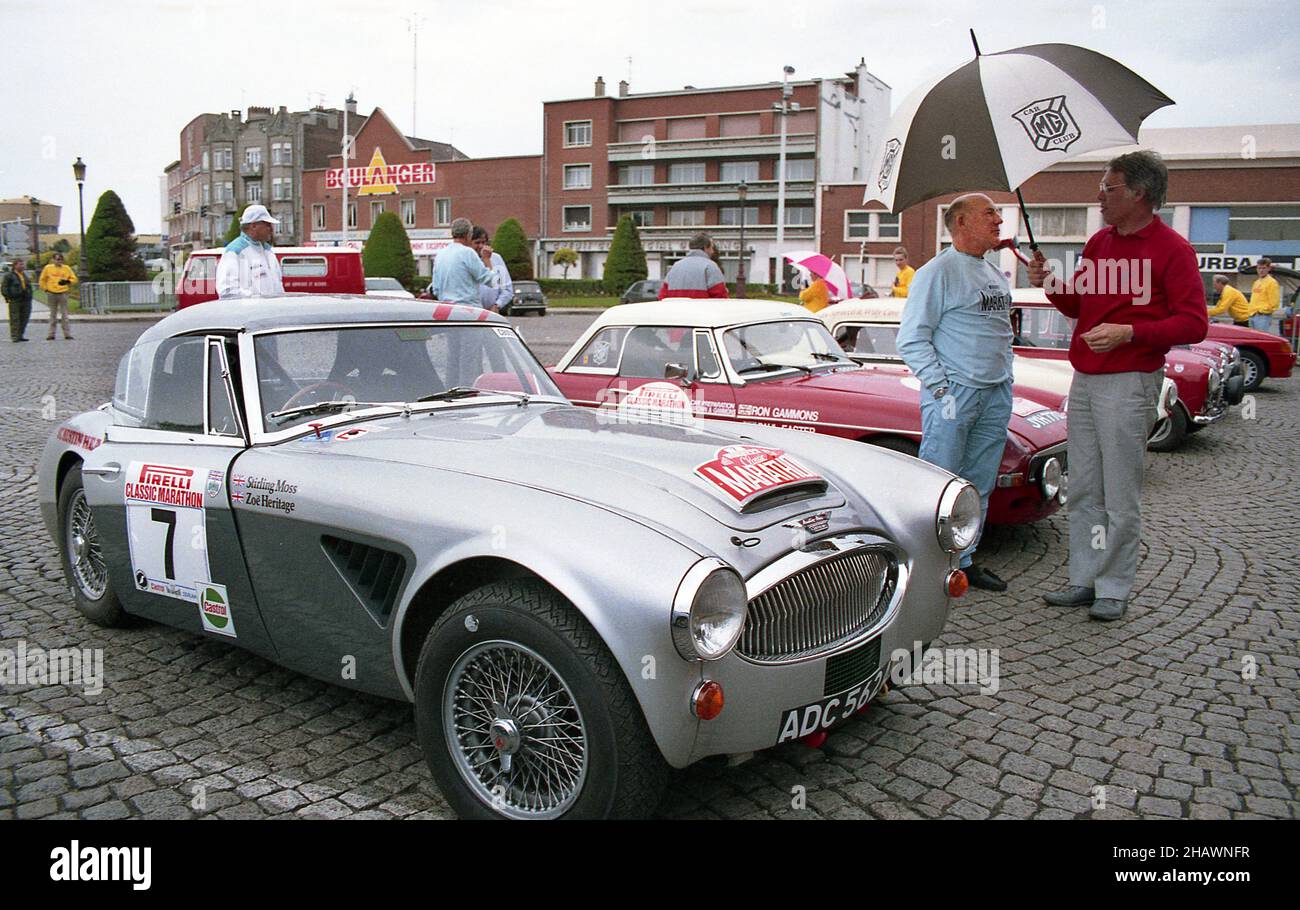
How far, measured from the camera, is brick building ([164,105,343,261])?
83.6 meters

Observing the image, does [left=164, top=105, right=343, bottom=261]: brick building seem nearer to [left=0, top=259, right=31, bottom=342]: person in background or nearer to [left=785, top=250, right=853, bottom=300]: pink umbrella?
[left=0, top=259, right=31, bottom=342]: person in background

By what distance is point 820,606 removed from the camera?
9.82 feet

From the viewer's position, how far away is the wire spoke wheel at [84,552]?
4.52 meters

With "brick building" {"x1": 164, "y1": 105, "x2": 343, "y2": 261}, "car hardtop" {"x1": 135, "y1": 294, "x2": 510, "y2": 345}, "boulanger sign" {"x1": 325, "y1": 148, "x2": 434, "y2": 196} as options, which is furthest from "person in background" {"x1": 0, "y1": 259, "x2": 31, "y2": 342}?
"brick building" {"x1": 164, "y1": 105, "x2": 343, "y2": 261}

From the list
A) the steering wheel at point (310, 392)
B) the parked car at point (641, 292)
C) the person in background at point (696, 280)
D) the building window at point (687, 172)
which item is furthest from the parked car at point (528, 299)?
the steering wheel at point (310, 392)

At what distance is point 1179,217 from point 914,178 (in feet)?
142

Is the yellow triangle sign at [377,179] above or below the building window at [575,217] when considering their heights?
above

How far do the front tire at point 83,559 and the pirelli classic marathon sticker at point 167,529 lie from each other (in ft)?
2.10

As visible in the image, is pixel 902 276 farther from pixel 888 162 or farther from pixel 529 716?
pixel 529 716

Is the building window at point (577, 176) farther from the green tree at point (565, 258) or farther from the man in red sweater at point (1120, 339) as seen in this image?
the man in red sweater at point (1120, 339)

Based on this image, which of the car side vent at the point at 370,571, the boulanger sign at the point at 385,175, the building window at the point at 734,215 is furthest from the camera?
the boulanger sign at the point at 385,175

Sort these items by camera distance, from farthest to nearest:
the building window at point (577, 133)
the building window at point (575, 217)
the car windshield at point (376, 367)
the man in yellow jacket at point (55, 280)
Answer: the building window at point (575, 217), the building window at point (577, 133), the man in yellow jacket at point (55, 280), the car windshield at point (376, 367)

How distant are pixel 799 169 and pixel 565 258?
53.1ft

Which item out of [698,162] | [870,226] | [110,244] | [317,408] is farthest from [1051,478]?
[698,162]
